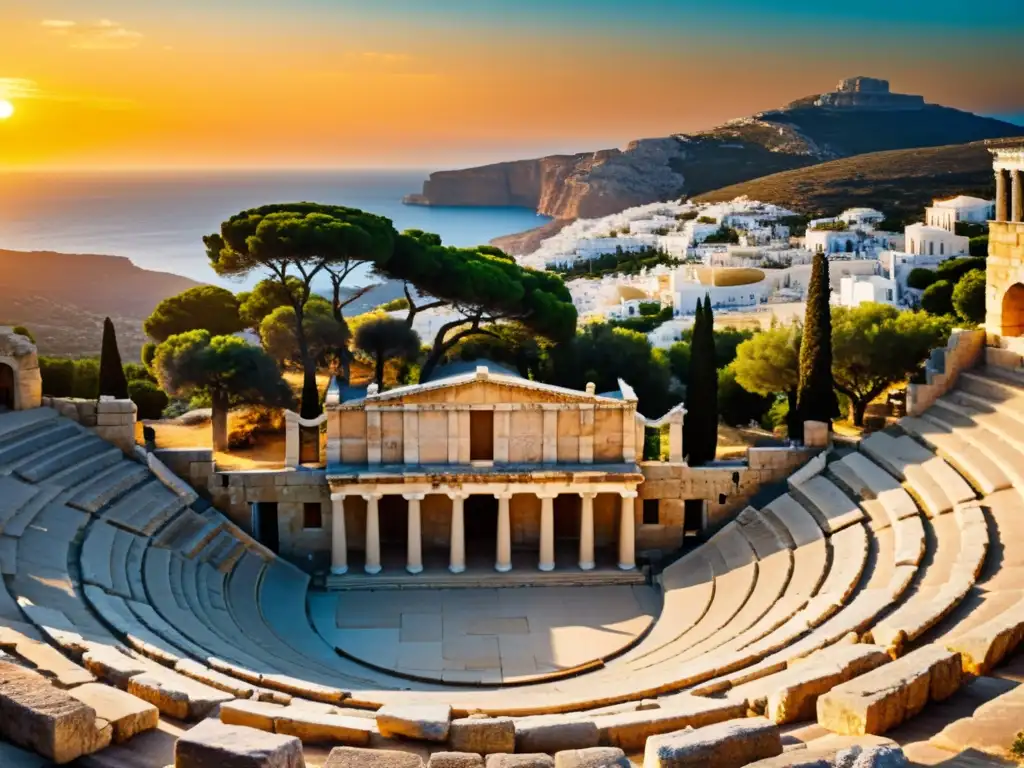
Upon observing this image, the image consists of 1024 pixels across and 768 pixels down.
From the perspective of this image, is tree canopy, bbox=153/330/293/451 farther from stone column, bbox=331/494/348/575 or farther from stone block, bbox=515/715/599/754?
stone block, bbox=515/715/599/754

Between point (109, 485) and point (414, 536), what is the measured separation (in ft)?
24.2

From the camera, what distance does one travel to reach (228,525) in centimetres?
2908

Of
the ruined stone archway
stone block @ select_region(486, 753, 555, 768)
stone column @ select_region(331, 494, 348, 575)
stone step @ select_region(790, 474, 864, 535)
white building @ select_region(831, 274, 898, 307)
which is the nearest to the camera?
stone block @ select_region(486, 753, 555, 768)

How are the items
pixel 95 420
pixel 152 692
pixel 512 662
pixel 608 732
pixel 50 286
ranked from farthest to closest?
pixel 50 286 → pixel 95 420 → pixel 512 662 → pixel 152 692 → pixel 608 732

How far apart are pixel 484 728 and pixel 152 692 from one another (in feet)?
14.3

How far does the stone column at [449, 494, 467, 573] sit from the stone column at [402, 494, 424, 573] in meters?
0.81

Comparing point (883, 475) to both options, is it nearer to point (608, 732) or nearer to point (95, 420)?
point (608, 732)

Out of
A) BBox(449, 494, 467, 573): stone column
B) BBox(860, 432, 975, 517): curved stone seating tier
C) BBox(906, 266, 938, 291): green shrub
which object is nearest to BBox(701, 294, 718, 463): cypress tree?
BBox(860, 432, 975, 517): curved stone seating tier

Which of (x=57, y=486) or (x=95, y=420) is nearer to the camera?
(x=57, y=486)

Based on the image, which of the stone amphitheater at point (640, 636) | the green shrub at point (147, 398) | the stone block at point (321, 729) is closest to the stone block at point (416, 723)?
the stone amphitheater at point (640, 636)

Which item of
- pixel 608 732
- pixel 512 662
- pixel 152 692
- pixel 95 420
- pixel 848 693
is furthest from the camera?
pixel 95 420

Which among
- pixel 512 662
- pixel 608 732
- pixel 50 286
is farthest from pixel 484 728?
pixel 50 286

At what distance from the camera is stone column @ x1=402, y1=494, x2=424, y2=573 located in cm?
2944

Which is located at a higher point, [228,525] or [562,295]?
[562,295]
